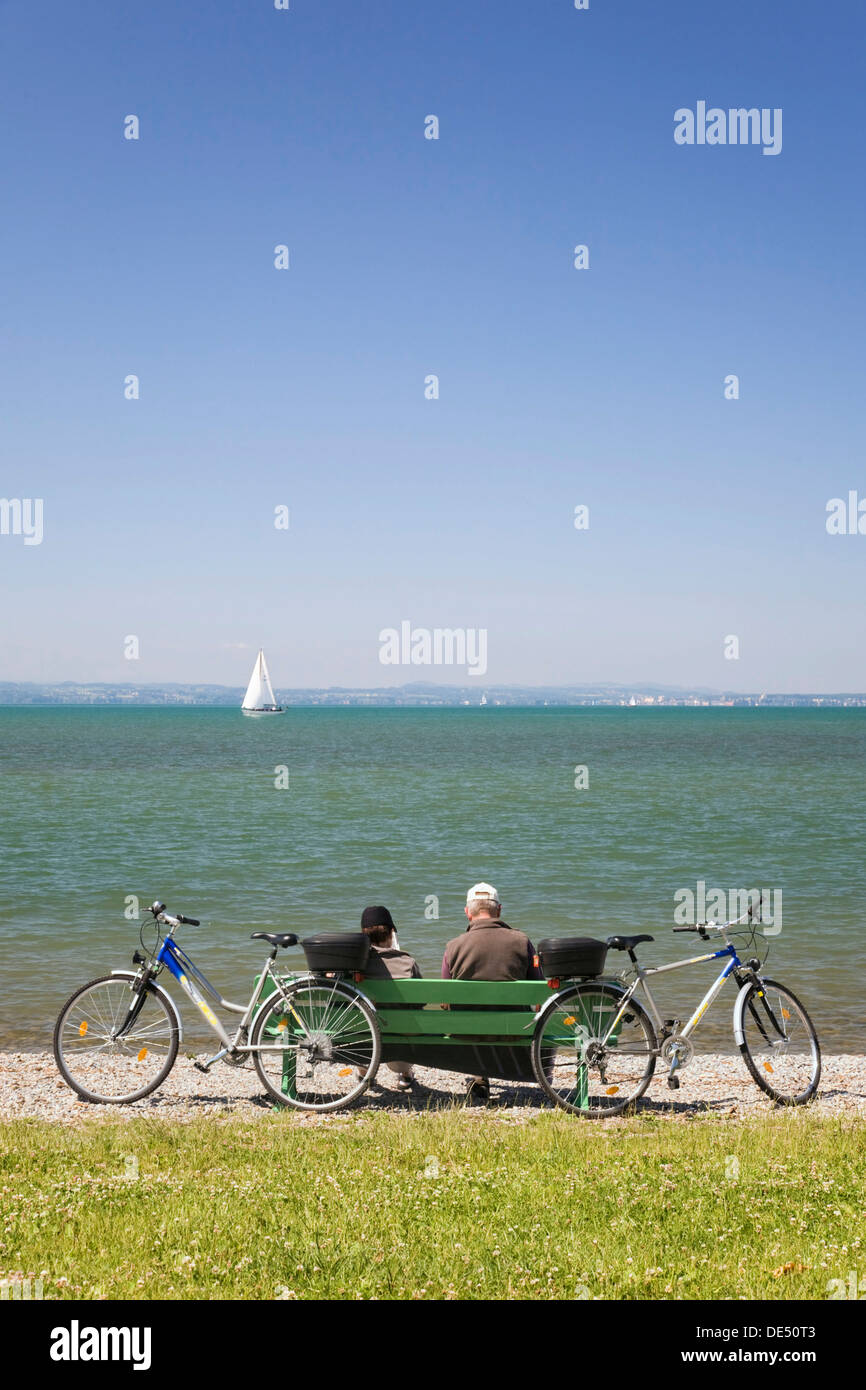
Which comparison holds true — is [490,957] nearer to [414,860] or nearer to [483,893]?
[483,893]

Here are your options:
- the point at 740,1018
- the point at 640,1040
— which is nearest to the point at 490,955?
the point at 640,1040

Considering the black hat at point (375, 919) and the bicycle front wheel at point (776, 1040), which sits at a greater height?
the black hat at point (375, 919)

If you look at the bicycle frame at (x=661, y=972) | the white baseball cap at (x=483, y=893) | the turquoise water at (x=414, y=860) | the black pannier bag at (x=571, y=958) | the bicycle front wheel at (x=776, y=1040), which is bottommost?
the turquoise water at (x=414, y=860)

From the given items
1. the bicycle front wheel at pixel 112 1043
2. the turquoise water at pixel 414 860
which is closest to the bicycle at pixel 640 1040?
the bicycle front wheel at pixel 112 1043

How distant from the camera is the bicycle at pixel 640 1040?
8562 millimetres

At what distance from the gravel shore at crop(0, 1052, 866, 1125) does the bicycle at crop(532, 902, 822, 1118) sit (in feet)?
1.02

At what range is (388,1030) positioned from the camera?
28.5 ft

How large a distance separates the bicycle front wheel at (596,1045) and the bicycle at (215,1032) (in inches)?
51.5

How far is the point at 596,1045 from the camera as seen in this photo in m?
8.62

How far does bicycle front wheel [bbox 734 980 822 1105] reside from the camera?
913cm

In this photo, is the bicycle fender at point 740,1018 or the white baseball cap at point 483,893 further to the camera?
the white baseball cap at point 483,893

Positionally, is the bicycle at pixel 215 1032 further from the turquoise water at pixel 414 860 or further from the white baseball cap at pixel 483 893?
the turquoise water at pixel 414 860

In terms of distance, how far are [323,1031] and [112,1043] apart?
5.58ft
